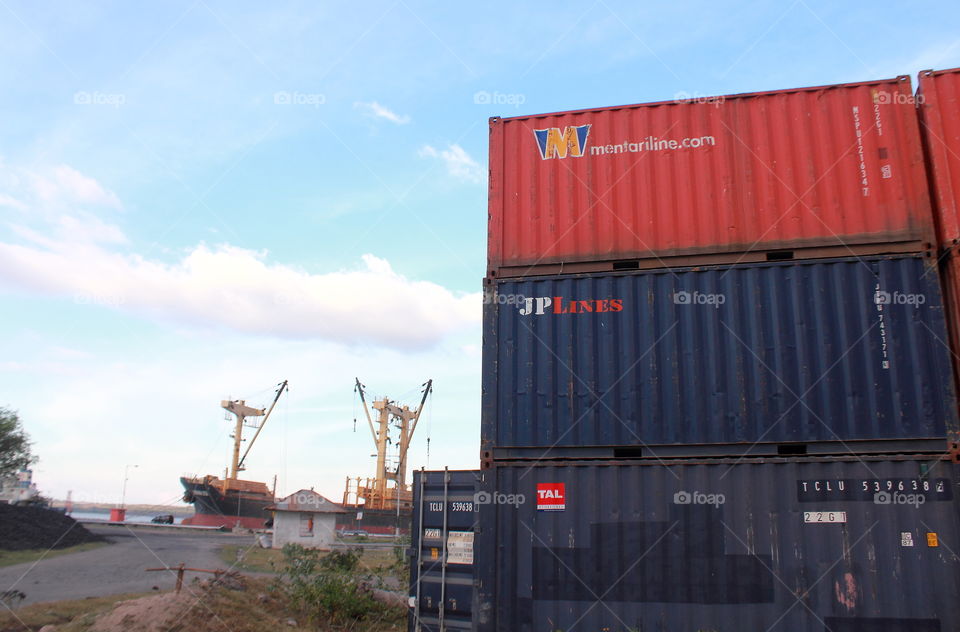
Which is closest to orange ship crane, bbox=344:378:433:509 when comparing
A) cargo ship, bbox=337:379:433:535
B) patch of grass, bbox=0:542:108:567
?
cargo ship, bbox=337:379:433:535

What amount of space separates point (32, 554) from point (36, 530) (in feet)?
15.8

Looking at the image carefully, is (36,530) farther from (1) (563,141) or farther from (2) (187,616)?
(1) (563,141)

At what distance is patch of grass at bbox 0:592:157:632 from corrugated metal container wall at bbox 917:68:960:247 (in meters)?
14.5

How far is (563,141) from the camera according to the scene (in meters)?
10.1

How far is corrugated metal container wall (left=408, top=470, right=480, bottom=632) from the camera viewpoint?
9867mm

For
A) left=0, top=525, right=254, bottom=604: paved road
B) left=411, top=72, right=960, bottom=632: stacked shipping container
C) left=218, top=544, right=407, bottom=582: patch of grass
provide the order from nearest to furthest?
left=411, top=72, right=960, bottom=632: stacked shipping container
left=0, top=525, right=254, bottom=604: paved road
left=218, top=544, right=407, bottom=582: patch of grass

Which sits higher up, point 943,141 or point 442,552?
point 943,141

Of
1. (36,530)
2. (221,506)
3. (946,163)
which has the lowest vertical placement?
(36,530)

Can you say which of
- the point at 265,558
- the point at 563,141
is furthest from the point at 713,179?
the point at 265,558

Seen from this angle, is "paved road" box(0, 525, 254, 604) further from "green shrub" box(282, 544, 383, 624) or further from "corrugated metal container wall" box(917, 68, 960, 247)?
"corrugated metal container wall" box(917, 68, 960, 247)

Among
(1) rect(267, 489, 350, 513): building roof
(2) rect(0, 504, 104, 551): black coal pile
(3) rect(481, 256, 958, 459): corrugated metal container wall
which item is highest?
(3) rect(481, 256, 958, 459): corrugated metal container wall

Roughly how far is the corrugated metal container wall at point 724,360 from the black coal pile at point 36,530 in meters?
23.7

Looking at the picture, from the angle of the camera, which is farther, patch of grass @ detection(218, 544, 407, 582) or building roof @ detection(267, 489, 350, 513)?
building roof @ detection(267, 489, 350, 513)

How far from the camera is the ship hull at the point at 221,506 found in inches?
2145
